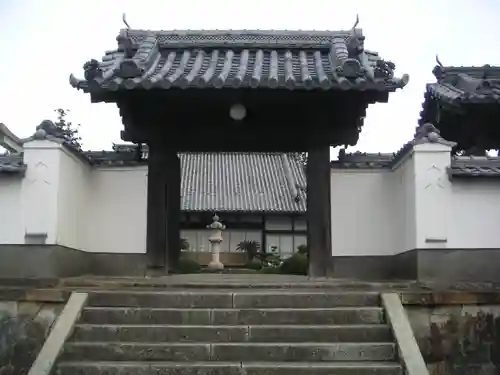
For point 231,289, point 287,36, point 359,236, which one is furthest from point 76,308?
point 287,36

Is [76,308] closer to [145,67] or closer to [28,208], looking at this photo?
[28,208]

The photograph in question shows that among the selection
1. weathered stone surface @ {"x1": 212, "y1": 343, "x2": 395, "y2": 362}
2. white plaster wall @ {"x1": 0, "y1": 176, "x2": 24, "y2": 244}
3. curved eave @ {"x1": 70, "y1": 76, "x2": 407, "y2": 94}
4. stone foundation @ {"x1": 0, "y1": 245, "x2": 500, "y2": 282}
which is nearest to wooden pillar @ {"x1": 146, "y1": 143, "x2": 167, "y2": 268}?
stone foundation @ {"x1": 0, "y1": 245, "x2": 500, "y2": 282}

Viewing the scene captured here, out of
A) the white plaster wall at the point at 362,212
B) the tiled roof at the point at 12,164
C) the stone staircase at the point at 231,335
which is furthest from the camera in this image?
the white plaster wall at the point at 362,212

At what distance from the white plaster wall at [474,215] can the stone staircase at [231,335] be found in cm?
226

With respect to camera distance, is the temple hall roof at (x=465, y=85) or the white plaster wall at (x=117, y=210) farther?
the temple hall roof at (x=465, y=85)

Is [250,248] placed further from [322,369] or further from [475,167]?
[322,369]

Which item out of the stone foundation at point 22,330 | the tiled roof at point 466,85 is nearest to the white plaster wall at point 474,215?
the tiled roof at point 466,85

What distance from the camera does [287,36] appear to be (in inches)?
458

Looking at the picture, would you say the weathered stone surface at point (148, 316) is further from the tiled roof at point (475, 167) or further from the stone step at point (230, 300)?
the tiled roof at point (475, 167)

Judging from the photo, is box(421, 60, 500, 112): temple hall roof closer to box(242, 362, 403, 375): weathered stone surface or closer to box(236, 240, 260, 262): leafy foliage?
box(242, 362, 403, 375): weathered stone surface

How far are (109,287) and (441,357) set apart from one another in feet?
13.3

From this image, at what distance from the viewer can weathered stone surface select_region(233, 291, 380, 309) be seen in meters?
7.40

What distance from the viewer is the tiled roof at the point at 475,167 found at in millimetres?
8906

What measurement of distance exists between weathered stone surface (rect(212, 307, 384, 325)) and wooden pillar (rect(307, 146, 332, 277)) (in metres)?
2.61
